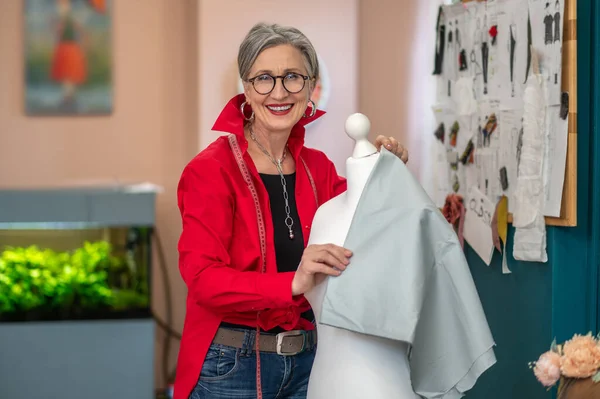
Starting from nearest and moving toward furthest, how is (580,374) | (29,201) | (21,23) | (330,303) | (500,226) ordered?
(330,303)
(580,374)
(500,226)
(29,201)
(21,23)

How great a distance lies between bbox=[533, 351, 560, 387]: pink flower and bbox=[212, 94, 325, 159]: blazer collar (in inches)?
29.0

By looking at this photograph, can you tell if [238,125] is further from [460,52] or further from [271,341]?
[460,52]

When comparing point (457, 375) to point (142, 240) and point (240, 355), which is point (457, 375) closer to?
point (240, 355)

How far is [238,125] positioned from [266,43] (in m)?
0.20

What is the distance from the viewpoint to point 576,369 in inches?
66.6

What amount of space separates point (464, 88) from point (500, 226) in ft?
1.84

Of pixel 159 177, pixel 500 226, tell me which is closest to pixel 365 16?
pixel 159 177

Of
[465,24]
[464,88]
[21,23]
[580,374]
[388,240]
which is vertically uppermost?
[21,23]

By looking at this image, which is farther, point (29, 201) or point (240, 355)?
point (29, 201)

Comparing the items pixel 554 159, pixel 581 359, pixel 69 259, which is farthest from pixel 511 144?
pixel 69 259

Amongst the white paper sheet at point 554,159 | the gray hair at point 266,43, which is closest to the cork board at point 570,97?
the white paper sheet at point 554,159

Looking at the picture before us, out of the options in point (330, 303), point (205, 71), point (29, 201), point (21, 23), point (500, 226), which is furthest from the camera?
point (21, 23)

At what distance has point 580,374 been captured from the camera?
1690 mm

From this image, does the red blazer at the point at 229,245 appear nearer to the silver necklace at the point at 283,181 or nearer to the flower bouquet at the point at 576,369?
the silver necklace at the point at 283,181
